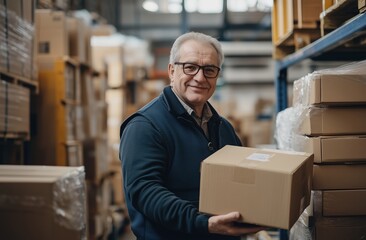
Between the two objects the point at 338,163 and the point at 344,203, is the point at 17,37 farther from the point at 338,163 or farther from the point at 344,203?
the point at 344,203

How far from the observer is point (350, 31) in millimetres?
2389

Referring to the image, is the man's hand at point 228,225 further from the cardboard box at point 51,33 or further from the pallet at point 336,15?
the cardboard box at point 51,33

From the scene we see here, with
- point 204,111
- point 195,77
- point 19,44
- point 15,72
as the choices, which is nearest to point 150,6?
point 19,44

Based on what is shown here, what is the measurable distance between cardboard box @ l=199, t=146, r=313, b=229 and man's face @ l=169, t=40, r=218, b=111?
45 centimetres

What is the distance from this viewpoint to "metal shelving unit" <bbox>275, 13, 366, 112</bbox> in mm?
2379

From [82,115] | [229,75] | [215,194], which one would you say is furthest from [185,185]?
[229,75]

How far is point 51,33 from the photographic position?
180 inches

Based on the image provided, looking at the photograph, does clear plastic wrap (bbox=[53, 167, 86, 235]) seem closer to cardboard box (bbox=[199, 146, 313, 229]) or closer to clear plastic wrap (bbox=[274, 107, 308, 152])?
cardboard box (bbox=[199, 146, 313, 229])

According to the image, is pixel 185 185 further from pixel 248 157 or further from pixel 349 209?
pixel 349 209

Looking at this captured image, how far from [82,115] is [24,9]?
1.90m

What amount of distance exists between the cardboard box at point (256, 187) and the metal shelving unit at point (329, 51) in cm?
82

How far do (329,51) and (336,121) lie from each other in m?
1.31

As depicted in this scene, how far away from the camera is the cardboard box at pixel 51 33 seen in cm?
452

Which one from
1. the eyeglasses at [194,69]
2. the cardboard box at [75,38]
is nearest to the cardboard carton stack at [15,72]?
the cardboard box at [75,38]
